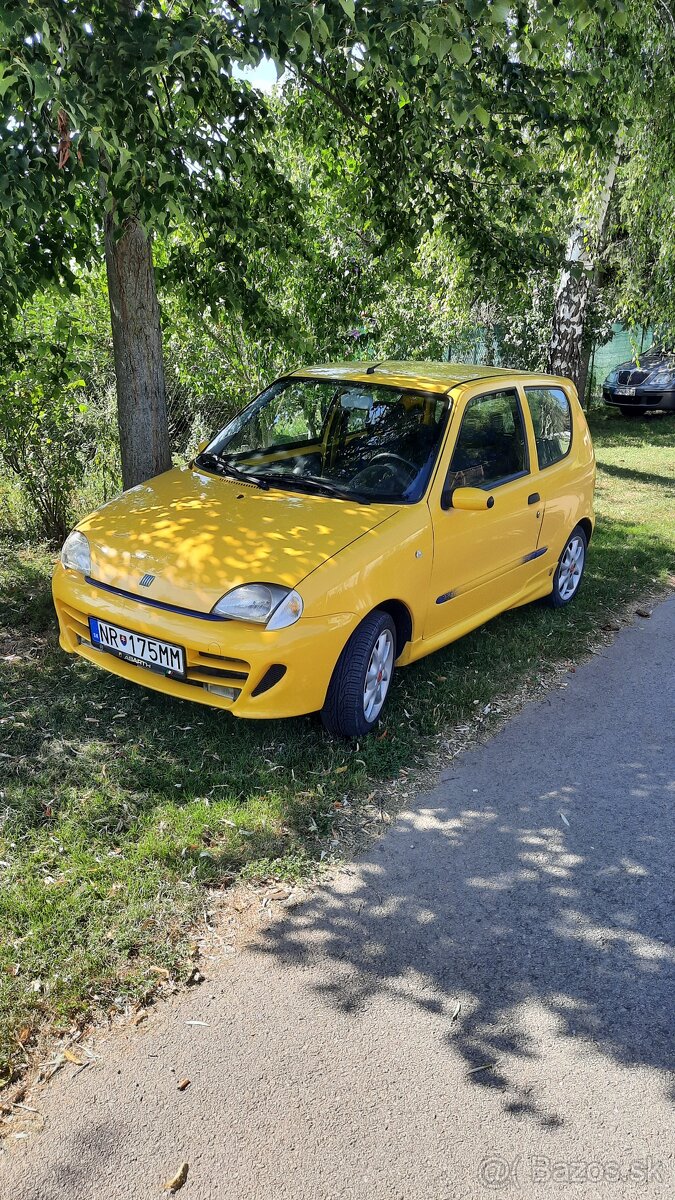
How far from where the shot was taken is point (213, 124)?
484 cm

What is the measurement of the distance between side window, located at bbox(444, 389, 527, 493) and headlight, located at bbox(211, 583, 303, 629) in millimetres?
1325

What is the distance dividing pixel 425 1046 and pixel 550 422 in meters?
4.38

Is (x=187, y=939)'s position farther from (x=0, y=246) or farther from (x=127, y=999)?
(x=0, y=246)

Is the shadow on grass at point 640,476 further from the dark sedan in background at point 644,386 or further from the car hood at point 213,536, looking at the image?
the car hood at point 213,536

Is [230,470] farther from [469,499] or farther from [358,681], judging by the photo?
[358,681]

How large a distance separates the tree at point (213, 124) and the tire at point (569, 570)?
7.94 feet

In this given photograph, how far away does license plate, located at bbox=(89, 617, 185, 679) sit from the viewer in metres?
3.87

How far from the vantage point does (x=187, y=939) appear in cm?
304

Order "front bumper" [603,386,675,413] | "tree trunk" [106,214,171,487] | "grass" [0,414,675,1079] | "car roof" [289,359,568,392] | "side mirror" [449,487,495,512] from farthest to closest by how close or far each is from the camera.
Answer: "front bumper" [603,386,675,413], "tree trunk" [106,214,171,487], "car roof" [289,359,568,392], "side mirror" [449,487,495,512], "grass" [0,414,675,1079]

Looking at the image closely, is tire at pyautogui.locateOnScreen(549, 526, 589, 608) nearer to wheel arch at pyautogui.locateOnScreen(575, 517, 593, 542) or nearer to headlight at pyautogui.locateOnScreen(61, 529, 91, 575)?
wheel arch at pyautogui.locateOnScreen(575, 517, 593, 542)

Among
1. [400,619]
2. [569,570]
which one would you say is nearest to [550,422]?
[569,570]

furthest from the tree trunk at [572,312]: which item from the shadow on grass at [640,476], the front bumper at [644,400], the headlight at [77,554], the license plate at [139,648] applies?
the license plate at [139,648]

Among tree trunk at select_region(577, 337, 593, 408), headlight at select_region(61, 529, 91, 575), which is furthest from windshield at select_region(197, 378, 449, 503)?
tree trunk at select_region(577, 337, 593, 408)

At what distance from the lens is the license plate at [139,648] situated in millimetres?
3867
